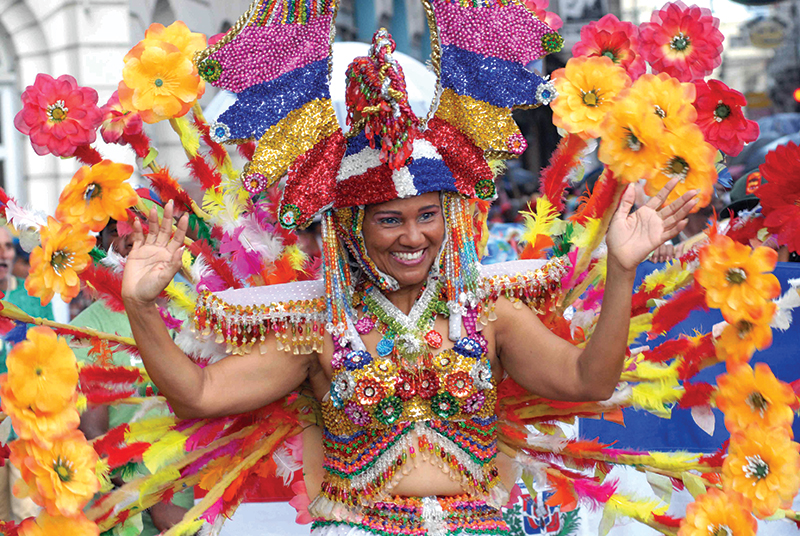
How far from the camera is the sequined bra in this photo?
2.52 m

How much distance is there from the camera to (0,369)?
3.97m

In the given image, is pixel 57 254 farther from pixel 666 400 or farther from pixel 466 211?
pixel 666 400

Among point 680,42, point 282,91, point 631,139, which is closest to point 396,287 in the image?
point 282,91

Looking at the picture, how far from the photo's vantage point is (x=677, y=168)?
2398 mm

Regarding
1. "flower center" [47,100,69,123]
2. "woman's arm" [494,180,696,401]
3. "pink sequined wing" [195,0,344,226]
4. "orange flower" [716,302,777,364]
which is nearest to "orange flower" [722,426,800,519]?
"orange flower" [716,302,777,364]

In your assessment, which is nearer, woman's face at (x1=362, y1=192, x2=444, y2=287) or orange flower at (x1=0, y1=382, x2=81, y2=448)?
orange flower at (x1=0, y1=382, x2=81, y2=448)

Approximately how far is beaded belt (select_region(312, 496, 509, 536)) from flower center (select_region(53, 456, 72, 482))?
0.73 meters

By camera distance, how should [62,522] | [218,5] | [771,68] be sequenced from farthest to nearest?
[771,68]
[218,5]
[62,522]

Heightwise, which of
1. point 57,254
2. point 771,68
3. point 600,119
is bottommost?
point 771,68

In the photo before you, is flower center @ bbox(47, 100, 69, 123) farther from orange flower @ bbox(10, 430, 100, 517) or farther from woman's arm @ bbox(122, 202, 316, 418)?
orange flower @ bbox(10, 430, 100, 517)

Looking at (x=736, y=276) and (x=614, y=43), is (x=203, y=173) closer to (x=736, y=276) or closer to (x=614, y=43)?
(x=614, y=43)

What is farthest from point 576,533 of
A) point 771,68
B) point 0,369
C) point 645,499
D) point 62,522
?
point 771,68

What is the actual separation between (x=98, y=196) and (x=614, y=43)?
1.61 metres

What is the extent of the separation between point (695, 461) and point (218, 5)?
26.6 ft
